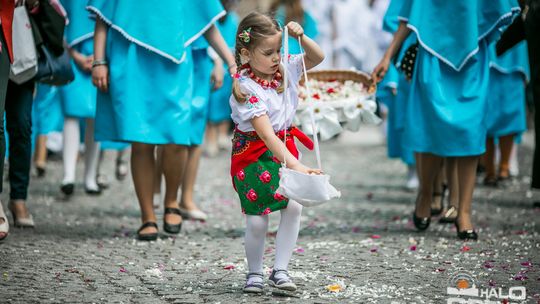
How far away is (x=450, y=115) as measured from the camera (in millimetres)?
5836

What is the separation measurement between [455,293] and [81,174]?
596cm

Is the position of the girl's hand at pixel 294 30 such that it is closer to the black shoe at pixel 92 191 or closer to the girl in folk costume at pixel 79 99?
the girl in folk costume at pixel 79 99

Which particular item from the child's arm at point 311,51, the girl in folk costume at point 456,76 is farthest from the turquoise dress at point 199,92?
the child's arm at point 311,51

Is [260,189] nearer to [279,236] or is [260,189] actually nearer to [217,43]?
[279,236]

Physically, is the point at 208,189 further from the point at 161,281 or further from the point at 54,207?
the point at 161,281

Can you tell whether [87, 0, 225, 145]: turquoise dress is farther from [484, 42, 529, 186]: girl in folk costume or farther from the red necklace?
[484, 42, 529, 186]: girl in folk costume

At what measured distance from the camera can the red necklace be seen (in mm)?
4371

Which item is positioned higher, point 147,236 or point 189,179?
point 189,179

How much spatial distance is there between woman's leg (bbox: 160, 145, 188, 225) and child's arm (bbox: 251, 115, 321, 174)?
1.95 metres

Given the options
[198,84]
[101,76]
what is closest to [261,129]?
[101,76]

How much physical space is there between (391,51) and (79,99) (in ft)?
9.27

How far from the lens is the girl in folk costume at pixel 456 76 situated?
5.80 m

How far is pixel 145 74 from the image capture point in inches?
229

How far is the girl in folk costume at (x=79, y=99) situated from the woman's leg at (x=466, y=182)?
117 inches
